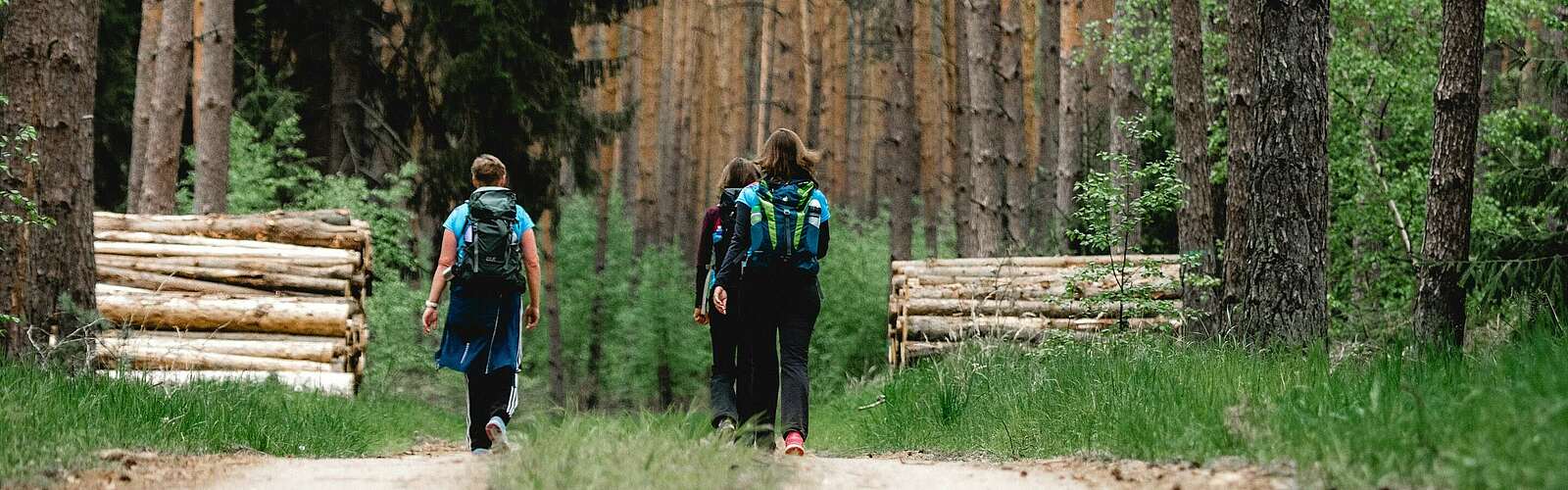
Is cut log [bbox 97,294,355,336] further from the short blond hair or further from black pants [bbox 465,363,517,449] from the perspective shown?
the short blond hair

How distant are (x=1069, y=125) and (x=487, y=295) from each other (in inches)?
562

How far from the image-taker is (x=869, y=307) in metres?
23.9

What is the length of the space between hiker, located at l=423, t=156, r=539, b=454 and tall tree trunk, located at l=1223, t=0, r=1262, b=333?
16.2 feet

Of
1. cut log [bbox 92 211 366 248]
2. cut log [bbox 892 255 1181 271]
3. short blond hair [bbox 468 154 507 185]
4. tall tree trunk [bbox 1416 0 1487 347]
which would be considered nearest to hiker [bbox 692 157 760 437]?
short blond hair [bbox 468 154 507 185]

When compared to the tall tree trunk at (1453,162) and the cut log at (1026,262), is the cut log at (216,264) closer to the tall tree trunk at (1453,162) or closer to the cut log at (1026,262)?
the cut log at (1026,262)

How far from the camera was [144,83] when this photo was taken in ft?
61.4

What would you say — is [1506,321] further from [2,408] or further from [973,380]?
[2,408]

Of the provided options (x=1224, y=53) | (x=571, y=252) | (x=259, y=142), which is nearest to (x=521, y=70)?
(x=259, y=142)

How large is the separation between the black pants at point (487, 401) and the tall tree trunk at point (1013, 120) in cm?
1300

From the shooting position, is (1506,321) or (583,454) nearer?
(583,454)

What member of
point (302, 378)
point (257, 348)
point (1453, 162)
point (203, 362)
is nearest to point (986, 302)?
point (1453, 162)

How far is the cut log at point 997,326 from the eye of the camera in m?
14.1

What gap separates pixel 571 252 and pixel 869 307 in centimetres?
1116

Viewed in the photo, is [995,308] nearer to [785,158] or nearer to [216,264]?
[216,264]
